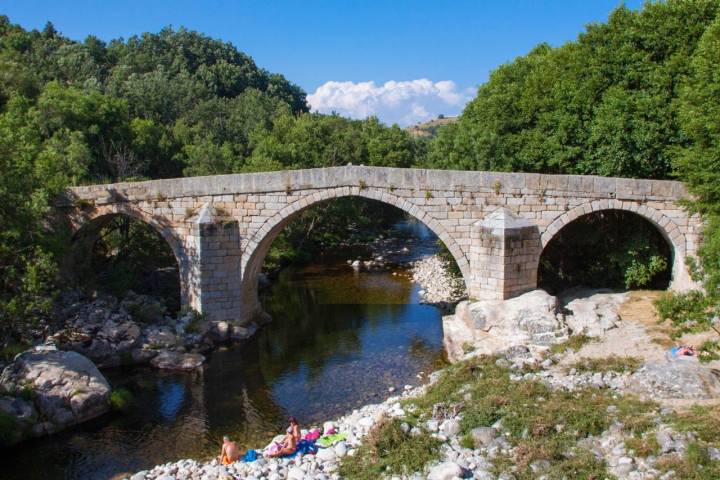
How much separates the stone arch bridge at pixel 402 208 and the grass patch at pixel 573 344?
88.2 inches

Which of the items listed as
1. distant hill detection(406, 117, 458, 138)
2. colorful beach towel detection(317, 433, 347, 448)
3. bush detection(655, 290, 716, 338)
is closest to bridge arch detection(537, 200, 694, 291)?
bush detection(655, 290, 716, 338)

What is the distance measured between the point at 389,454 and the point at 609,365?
14.7ft

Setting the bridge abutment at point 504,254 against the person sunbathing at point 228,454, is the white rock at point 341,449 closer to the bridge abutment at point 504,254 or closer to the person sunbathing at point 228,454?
the person sunbathing at point 228,454

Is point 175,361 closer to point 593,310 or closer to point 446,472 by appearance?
point 446,472

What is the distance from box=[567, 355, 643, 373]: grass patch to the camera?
33.6ft

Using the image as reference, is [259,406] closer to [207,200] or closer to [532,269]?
[207,200]

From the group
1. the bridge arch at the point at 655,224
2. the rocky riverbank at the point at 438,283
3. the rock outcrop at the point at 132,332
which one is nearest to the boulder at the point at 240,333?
the rock outcrop at the point at 132,332

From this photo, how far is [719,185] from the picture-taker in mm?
11992

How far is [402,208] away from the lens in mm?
14867

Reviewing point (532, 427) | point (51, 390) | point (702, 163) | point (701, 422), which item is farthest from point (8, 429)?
point (702, 163)

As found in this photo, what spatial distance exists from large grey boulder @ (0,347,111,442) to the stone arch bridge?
13.7ft

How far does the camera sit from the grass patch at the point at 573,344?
38.1 ft

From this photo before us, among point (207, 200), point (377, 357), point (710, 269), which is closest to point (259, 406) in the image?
point (377, 357)

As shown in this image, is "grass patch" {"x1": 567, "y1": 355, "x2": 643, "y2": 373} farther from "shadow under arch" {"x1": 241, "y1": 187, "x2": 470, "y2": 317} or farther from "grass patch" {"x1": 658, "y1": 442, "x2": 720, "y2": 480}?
"shadow under arch" {"x1": 241, "y1": 187, "x2": 470, "y2": 317}
